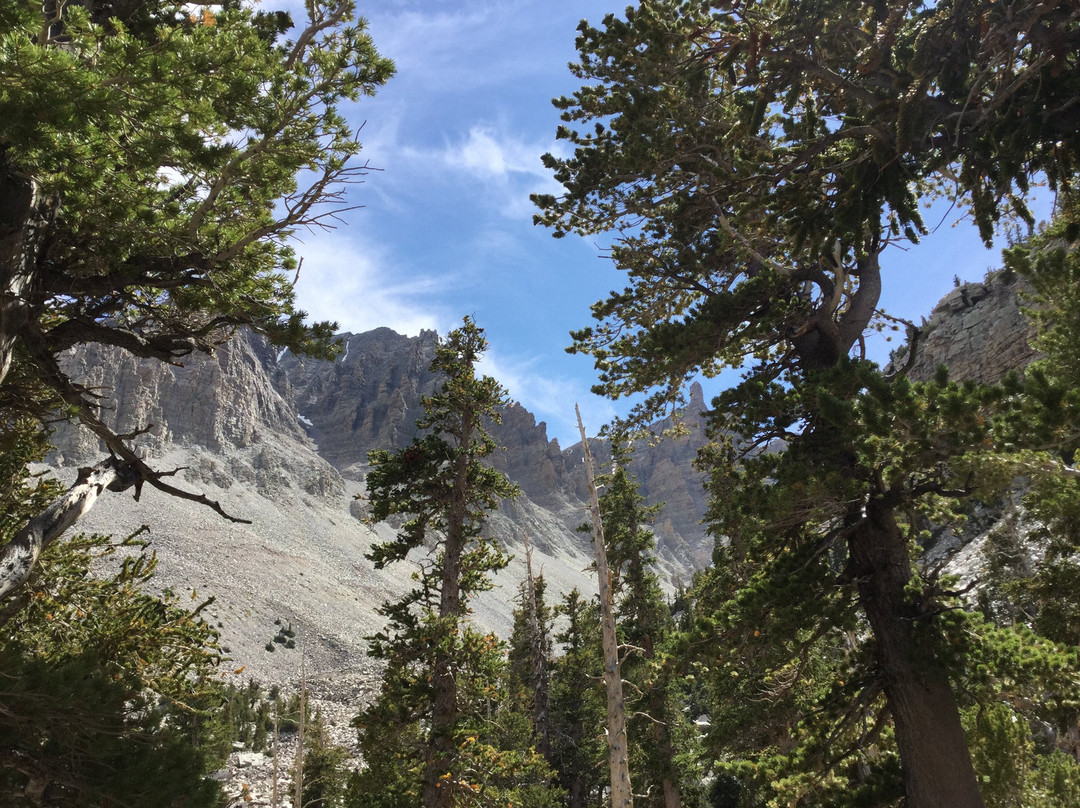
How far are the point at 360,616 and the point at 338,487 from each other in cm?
4502

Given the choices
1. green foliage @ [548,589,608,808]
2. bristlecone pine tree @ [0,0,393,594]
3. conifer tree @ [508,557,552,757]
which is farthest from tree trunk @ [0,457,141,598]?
green foliage @ [548,589,608,808]

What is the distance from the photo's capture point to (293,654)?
57.8 m

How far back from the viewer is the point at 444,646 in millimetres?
11133

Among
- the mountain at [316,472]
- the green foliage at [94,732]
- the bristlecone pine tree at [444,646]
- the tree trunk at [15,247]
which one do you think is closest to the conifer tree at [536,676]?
the mountain at [316,472]

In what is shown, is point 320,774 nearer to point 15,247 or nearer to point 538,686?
point 538,686

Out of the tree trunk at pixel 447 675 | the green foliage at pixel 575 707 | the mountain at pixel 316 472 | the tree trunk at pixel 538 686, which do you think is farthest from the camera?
the mountain at pixel 316 472

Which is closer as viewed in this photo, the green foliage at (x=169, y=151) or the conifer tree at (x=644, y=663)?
the green foliage at (x=169, y=151)

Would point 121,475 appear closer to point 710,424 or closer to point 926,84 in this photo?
point 710,424

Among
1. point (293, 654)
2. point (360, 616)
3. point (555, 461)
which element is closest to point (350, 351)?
point (555, 461)

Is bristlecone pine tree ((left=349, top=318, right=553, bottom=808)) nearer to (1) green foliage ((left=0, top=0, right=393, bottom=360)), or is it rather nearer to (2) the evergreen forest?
(2) the evergreen forest

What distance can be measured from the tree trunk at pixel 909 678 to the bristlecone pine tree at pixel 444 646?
259 inches

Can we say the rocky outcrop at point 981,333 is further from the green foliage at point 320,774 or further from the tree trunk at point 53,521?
the tree trunk at point 53,521

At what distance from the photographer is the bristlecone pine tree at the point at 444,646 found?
11.0 m

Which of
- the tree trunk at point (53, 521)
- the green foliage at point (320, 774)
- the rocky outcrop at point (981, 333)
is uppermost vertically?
the rocky outcrop at point (981, 333)
